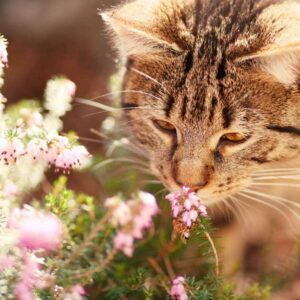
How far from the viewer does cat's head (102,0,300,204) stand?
4.16 feet

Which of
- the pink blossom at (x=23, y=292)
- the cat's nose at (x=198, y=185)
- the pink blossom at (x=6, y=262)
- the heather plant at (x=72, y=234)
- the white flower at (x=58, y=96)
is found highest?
the white flower at (x=58, y=96)

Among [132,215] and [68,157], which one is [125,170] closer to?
[68,157]

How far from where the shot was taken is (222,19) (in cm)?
138

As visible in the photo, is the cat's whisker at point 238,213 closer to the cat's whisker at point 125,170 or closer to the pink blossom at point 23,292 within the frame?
the cat's whisker at point 125,170

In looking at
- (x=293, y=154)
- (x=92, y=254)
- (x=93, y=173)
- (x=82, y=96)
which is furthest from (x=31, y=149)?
(x=82, y=96)

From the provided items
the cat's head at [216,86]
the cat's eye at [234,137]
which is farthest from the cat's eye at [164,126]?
the cat's eye at [234,137]

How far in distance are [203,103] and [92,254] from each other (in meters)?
0.45

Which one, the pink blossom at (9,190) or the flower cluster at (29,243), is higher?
the pink blossom at (9,190)

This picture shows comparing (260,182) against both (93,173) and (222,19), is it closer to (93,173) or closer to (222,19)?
(222,19)

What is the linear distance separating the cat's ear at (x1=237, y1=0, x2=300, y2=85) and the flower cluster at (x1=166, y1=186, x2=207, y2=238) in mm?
357

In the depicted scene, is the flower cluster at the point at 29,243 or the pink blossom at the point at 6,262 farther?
the pink blossom at the point at 6,262

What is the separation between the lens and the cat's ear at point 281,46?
3.79 feet

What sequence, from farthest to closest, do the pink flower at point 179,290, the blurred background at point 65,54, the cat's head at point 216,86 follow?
1. the blurred background at point 65,54
2. the cat's head at point 216,86
3. the pink flower at point 179,290

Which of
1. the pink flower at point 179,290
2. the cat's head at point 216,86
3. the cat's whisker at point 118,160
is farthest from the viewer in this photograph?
the cat's whisker at point 118,160
